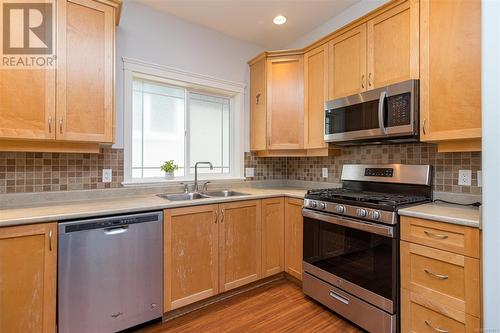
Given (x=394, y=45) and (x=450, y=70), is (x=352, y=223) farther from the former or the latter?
(x=394, y=45)

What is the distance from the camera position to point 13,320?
1417 millimetres

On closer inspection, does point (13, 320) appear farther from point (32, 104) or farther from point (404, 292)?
point (404, 292)

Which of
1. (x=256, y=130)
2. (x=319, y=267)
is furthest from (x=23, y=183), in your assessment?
(x=319, y=267)

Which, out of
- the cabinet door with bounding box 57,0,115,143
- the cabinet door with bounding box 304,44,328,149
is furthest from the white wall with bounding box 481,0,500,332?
the cabinet door with bounding box 57,0,115,143

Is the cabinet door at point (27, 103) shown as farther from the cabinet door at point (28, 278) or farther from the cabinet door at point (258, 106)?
the cabinet door at point (258, 106)

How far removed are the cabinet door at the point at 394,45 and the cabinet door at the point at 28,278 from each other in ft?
8.41

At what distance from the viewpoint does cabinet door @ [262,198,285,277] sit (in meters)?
2.46

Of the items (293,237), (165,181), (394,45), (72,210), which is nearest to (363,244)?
(293,237)

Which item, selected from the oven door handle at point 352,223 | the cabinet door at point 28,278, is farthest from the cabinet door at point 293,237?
the cabinet door at point 28,278

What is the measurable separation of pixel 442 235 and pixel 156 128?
2.57m

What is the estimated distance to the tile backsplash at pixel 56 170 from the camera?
6.04ft

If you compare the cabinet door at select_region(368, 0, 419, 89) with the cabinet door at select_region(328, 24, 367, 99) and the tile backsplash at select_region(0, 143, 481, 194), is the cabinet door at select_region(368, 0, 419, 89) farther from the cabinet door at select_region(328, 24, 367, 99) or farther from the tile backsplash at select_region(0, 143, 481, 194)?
the tile backsplash at select_region(0, 143, 481, 194)

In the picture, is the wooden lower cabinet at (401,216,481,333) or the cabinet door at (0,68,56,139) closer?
the wooden lower cabinet at (401,216,481,333)

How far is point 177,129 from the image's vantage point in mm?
2779
